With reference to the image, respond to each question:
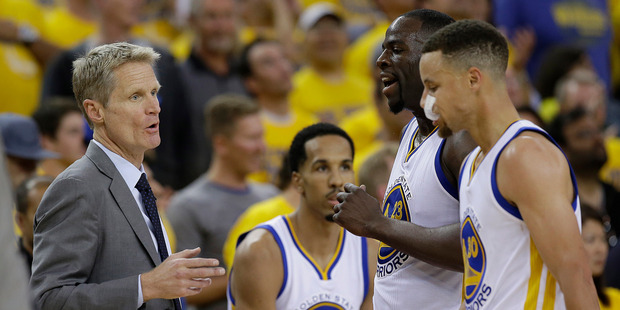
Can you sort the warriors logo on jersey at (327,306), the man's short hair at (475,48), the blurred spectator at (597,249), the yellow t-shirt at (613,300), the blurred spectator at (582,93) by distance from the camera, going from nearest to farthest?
the man's short hair at (475,48) → the warriors logo on jersey at (327,306) → the blurred spectator at (597,249) → the yellow t-shirt at (613,300) → the blurred spectator at (582,93)

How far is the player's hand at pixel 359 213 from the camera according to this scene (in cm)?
377

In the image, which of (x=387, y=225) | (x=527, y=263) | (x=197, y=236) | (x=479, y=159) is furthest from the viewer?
(x=197, y=236)

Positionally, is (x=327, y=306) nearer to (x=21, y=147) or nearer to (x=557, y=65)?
(x=21, y=147)

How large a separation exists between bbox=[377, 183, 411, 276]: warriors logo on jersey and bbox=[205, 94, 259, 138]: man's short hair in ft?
12.2

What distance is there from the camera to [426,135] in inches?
163

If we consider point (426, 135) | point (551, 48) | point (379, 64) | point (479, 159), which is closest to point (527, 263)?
point (479, 159)

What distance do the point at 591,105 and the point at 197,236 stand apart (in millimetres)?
4367

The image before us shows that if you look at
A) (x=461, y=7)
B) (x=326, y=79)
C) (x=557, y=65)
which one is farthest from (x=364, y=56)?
(x=557, y=65)

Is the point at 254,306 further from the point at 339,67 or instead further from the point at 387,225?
the point at 339,67

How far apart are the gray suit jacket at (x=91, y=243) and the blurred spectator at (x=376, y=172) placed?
289 centimetres

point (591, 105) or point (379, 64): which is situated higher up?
point (379, 64)

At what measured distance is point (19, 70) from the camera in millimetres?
8656

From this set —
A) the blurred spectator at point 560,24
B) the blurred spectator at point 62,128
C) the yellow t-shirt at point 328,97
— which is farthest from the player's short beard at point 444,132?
the blurred spectator at point 560,24

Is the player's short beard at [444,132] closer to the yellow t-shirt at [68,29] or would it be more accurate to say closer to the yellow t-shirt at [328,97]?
the yellow t-shirt at [328,97]
